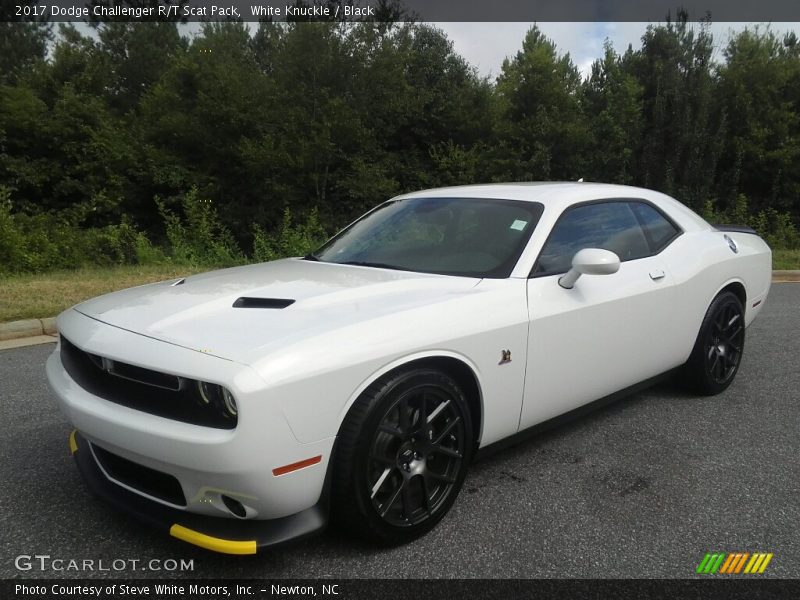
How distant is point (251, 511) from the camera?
6.87ft

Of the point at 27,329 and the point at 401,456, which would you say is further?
the point at 27,329

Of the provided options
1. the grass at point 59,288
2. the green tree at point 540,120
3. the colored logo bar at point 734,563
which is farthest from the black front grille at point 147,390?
the green tree at point 540,120

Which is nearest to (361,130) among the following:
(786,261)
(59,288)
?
(786,261)

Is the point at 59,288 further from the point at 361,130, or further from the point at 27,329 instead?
the point at 361,130

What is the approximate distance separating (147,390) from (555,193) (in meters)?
2.29

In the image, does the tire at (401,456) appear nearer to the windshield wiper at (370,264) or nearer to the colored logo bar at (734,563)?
the windshield wiper at (370,264)

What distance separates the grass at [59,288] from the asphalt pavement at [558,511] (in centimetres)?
306

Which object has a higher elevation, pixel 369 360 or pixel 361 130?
pixel 361 130

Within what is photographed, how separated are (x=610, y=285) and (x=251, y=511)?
209 centimetres

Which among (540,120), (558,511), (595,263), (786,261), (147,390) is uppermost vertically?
(540,120)

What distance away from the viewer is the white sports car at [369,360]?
206cm

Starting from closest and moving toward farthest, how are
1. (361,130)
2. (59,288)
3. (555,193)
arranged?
(555,193)
(59,288)
(361,130)

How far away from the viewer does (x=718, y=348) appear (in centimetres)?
419

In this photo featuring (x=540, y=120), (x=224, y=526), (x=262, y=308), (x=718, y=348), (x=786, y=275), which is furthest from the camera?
(x=540, y=120)
